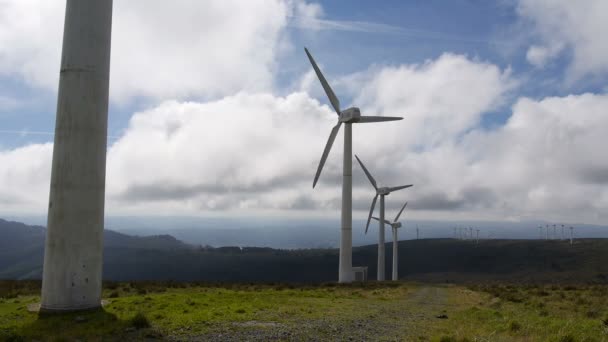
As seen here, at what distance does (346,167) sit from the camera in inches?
2106

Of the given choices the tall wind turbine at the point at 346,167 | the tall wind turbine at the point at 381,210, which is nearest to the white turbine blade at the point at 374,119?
the tall wind turbine at the point at 346,167

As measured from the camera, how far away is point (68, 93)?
18312mm

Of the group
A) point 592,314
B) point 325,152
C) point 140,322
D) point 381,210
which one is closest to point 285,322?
point 140,322

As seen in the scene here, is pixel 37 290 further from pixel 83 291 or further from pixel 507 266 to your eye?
A: pixel 507 266

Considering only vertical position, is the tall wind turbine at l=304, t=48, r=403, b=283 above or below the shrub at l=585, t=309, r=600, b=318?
above

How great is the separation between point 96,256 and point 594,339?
18.7m

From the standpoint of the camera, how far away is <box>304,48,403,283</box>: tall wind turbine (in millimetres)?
53156

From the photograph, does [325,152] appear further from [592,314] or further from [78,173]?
[78,173]

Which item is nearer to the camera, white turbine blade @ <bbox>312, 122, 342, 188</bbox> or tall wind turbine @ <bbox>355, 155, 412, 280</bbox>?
white turbine blade @ <bbox>312, 122, 342, 188</bbox>

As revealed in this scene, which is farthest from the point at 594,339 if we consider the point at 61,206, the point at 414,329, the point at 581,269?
the point at 581,269

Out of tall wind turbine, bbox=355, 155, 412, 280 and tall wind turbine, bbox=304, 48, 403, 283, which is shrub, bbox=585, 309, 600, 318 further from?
tall wind turbine, bbox=355, 155, 412, 280

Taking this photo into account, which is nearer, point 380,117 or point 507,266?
point 380,117

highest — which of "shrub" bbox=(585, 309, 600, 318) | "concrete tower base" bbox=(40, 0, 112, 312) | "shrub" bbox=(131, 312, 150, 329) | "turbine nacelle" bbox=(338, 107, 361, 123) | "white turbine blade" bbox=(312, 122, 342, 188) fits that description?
"turbine nacelle" bbox=(338, 107, 361, 123)

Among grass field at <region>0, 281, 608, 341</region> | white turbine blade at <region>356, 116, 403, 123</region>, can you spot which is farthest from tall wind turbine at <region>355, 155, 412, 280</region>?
grass field at <region>0, 281, 608, 341</region>
